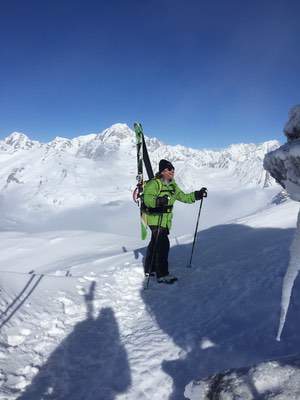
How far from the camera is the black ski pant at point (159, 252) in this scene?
10062mm

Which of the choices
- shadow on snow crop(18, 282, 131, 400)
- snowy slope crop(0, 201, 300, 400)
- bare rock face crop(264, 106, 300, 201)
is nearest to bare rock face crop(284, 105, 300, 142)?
bare rock face crop(264, 106, 300, 201)

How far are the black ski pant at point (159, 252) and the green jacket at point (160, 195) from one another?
0.71 ft

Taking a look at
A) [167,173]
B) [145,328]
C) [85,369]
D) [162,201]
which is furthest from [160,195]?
[85,369]

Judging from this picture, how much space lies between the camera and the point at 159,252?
10.2 meters

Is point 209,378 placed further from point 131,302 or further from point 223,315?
point 131,302

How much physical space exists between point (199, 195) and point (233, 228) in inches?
233

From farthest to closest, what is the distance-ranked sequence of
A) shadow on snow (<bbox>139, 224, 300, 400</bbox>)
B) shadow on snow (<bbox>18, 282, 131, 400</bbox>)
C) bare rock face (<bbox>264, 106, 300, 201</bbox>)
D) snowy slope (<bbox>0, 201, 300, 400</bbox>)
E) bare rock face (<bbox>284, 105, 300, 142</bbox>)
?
shadow on snow (<bbox>139, 224, 300, 400</bbox>)
snowy slope (<bbox>0, 201, 300, 400</bbox>)
shadow on snow (<bbox>18, 282, 131, 400</bbox>)
bare rock face (<bbox>284, 105, 300, 142</bbox>)
bare rock face (<bbox>264, 106, 300, 201</bbox>)

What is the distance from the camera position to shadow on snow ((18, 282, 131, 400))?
4949mm

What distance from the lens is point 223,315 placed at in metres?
6.88

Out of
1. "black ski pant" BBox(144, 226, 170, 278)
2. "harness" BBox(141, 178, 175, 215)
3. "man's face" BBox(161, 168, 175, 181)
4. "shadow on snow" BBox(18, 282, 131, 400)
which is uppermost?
"man's face" BBox(161, 168, 175, 181)

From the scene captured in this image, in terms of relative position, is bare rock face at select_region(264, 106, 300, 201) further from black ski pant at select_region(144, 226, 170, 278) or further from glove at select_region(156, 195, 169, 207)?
black ski pant at select_region(144, 226, 170, 278)

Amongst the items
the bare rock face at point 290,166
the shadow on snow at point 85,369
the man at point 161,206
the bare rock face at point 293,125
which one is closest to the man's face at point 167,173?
the man at point 161,206

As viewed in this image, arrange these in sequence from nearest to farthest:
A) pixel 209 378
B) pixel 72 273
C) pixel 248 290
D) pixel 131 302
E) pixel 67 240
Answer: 1. pixel 209 378
2. pixel 248 290
3. pixel 131 302
4. pixel 72 273
5. pixel 67 240

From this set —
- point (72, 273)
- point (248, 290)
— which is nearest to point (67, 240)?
point (72, 273)
